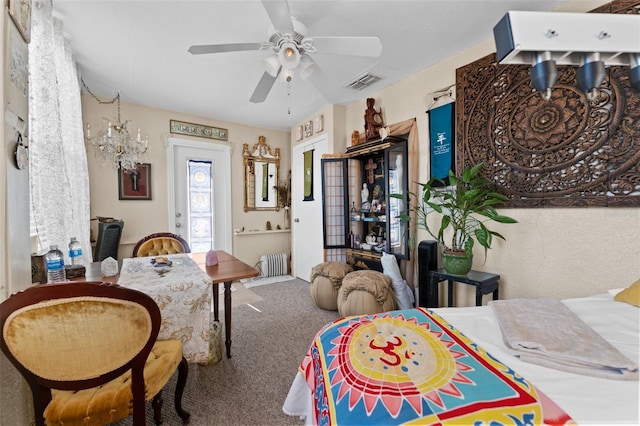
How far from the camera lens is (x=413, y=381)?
0.72 m

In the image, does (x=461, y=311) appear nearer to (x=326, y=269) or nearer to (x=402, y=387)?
(x=402, y=387)

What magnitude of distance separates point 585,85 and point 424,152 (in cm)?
228

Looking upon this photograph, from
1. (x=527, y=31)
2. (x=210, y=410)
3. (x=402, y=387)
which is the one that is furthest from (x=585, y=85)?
(x=210, y=410)

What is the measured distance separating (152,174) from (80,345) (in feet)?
10.7

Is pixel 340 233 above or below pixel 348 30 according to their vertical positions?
below

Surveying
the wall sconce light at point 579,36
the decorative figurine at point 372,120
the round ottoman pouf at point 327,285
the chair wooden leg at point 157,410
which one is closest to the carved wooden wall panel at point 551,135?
the decorative figurine at point 372,120

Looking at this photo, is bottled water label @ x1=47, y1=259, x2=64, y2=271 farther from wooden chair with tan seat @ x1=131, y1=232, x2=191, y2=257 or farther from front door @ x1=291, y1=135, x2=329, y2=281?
front door @ x1=291, y1=135, x2=329, y2=281

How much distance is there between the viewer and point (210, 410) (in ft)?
5.24

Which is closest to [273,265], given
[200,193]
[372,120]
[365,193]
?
[200,193]

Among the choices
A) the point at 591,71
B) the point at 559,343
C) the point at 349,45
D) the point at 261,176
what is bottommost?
the point at 559,343

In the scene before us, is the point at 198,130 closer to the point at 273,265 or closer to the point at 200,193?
the point at 200,193

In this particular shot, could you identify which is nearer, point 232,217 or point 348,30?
point 348,30

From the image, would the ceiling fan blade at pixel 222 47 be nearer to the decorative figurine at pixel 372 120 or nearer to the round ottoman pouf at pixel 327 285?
the decorative figurine at pixel 372 120

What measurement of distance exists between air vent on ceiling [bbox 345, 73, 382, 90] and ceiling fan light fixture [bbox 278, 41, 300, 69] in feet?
4.45
